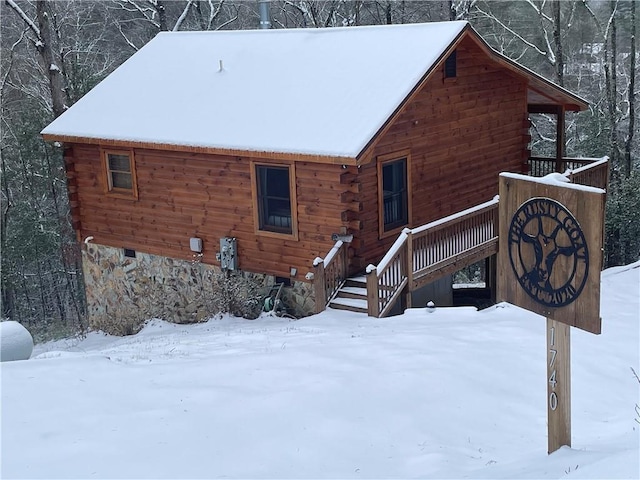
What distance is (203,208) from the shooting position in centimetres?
1539

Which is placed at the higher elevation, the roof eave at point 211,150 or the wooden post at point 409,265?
the roof eave at point 211,150

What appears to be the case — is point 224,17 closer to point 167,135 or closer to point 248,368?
point 167,135

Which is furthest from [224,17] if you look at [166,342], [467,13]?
[166,342]

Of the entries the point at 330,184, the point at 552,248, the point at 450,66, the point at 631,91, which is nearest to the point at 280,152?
the point at 330,184

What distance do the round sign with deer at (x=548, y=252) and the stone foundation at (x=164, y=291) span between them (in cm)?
843

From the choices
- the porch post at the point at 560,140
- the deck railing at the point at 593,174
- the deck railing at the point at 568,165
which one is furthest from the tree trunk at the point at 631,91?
the deck railing at the point at 593,174

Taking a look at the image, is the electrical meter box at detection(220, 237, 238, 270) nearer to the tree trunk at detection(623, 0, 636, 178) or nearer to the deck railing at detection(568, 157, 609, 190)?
the deck railing at detection(568, 157, 609, 190)

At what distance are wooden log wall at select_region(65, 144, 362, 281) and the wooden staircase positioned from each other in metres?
0.79

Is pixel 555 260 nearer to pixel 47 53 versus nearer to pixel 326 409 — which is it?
pixel 326 409

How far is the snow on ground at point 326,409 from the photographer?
6266mm

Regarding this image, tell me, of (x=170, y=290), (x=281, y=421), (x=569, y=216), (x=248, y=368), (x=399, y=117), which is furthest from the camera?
(x=170, y=290)

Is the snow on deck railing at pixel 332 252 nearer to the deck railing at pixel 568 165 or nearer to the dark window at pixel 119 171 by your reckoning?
the dark window at pixel 119 171

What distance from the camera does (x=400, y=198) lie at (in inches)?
583

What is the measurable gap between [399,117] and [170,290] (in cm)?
618
